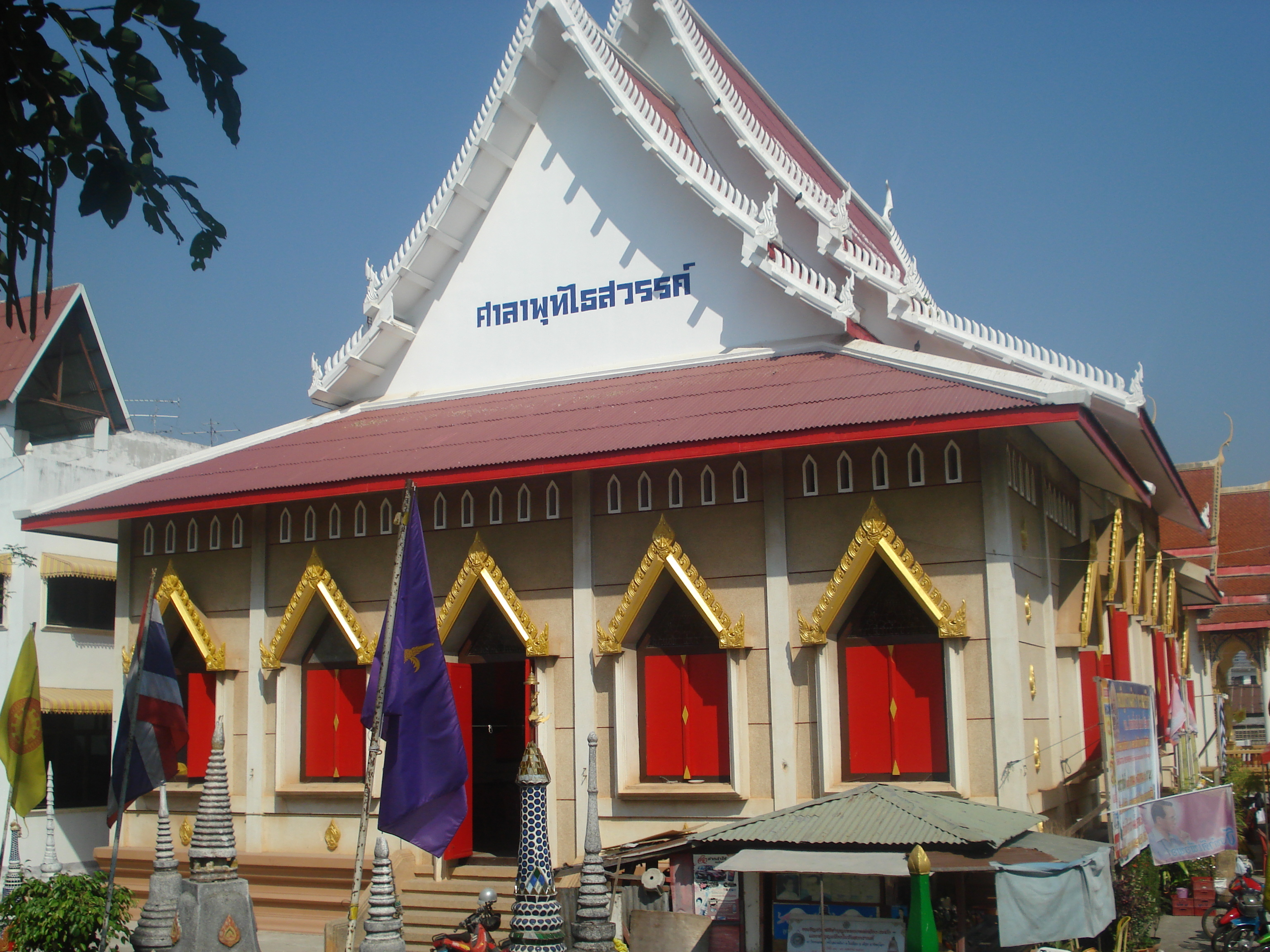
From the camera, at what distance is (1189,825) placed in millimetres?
12125

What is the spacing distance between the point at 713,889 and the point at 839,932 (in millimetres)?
1705

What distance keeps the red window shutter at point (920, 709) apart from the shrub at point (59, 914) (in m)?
6.94

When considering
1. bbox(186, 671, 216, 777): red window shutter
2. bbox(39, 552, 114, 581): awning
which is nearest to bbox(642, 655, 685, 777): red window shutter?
bbox(186, 671, 216, 777): red window shutter

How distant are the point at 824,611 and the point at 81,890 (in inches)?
277

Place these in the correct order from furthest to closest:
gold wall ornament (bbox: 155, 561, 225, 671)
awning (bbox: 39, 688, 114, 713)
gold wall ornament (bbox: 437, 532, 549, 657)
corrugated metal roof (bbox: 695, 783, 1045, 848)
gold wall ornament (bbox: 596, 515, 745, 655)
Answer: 1. awning (bbox: 39, 688, 114, 713)
2. gold wall ornament (bbox: 155, 561, 225, 671)
3. gold wall ornament (bbox: 437, 532, 549, 657)
4. gold wall ornament (bbox: 596, 515, 745, 655)
5. corrugated metal roof (bbox: 695, 783, 1045, 848)

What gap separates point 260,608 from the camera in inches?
584

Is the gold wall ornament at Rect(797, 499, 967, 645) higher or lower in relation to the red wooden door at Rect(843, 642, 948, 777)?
higher

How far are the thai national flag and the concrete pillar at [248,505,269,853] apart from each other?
3543mm

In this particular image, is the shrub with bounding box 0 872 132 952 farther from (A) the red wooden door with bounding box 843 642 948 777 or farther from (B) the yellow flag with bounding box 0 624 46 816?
(A) the red wooden door with bounding box 843 642 948 777

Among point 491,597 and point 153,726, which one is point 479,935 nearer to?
point 153,726

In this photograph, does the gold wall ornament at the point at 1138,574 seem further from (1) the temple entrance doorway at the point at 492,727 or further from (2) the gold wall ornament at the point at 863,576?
(1) the temple entrance doorway at the point at 492,727

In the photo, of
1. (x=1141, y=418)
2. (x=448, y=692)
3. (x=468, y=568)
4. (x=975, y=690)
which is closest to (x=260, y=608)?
(x=468, y=568)

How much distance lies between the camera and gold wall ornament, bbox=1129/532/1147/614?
55.5 feet

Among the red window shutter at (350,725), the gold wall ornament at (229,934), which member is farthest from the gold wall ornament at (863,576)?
the gold wall ornament at (229,934)
